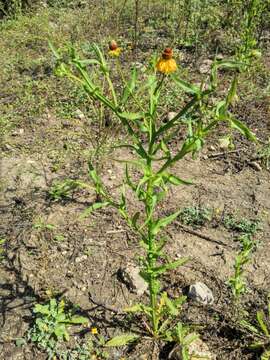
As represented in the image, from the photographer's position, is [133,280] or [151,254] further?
[133,280]

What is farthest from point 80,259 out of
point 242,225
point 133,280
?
point 242,225

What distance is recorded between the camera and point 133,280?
8.13 ft

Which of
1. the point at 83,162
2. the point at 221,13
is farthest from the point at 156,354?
the point at 221,13

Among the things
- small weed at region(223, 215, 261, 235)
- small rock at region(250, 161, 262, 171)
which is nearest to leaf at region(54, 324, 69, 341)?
small weed at region(223, 215, 261, 235)

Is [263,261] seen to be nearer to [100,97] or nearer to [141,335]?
[141,335]

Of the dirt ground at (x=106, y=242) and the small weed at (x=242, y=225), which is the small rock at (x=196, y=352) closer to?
the dirt ground at (x=106, y=242)

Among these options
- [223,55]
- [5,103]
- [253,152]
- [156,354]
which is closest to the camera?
[156,354]

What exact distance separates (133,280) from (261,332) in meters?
0.76

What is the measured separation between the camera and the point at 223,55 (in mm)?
4688

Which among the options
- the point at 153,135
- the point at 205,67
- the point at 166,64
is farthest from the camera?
the point at 205,67

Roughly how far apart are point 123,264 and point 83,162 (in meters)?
1.14

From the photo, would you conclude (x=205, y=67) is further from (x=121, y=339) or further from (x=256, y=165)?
(x=121, y=339)

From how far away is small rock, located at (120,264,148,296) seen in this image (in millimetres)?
2472

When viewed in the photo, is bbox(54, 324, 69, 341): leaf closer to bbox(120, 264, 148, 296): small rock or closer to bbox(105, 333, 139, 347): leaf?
bbox(105, 333, 139, 347): leaf
